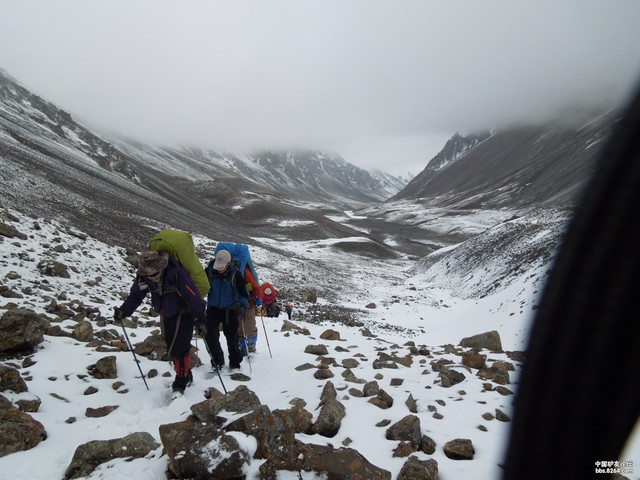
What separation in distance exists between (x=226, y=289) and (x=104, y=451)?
3298 millimetres

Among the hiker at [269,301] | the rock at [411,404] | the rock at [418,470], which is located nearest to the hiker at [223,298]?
the hiker at [269,301]

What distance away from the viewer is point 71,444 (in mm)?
3971

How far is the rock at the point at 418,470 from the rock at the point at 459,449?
479 mm

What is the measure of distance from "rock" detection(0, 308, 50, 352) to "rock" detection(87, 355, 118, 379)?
3.47ft

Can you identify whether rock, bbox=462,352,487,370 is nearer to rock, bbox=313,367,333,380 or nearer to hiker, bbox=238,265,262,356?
rock, bbox=313,367,333,380

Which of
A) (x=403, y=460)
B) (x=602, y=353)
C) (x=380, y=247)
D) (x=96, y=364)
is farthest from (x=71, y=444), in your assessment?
(x=380, y=247)

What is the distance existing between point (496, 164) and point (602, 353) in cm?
16863

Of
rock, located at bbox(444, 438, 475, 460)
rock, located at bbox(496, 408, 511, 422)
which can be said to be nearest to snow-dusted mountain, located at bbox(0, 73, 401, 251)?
rock, located at bbox(444, 438, 475, 460)

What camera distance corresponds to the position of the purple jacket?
551 cm

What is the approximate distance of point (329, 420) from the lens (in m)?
4.40

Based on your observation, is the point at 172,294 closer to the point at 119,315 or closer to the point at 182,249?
the point at 182,249

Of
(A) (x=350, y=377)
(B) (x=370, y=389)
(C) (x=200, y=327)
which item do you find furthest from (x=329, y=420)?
(C) (x=200, y=327)

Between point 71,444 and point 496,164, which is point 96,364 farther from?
point 496,164

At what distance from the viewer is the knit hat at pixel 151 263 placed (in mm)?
5203
